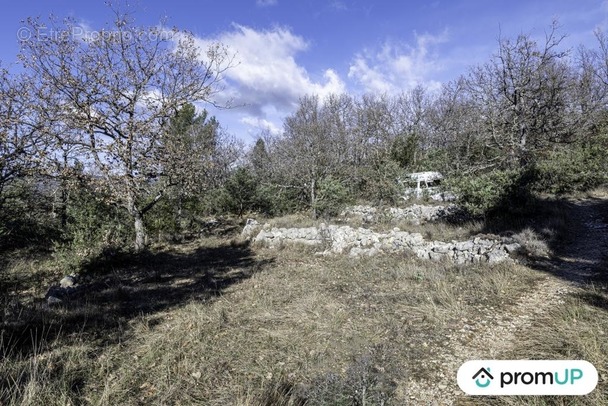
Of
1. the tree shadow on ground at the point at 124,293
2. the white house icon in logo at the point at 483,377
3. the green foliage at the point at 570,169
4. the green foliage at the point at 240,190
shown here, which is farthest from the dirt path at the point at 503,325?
the green foliage at the point at 240,190

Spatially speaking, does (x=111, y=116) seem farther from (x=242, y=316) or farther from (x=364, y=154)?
(x=364, y=154)

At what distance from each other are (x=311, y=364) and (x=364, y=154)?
883 inches

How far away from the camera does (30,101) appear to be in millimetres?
8875

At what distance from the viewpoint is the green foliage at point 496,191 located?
995 centimetres

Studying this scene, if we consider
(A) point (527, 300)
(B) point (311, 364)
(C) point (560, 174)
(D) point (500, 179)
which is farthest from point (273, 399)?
(C) point (560, 174)

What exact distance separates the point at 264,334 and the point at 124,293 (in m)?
3.64

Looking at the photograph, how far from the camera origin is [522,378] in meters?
2.84

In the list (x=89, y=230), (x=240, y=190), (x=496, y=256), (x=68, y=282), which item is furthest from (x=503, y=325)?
(x=240, y=190)

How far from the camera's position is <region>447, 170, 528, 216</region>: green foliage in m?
9.95

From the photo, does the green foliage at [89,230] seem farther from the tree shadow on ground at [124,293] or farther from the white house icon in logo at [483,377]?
the white house icon in logo at [483,377]

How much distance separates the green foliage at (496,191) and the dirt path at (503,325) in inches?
107

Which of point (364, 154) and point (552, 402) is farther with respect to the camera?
point (364, 154)

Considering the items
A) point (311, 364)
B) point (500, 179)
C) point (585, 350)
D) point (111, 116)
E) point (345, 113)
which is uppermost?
point (345, 113)

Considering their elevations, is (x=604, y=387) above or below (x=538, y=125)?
below
